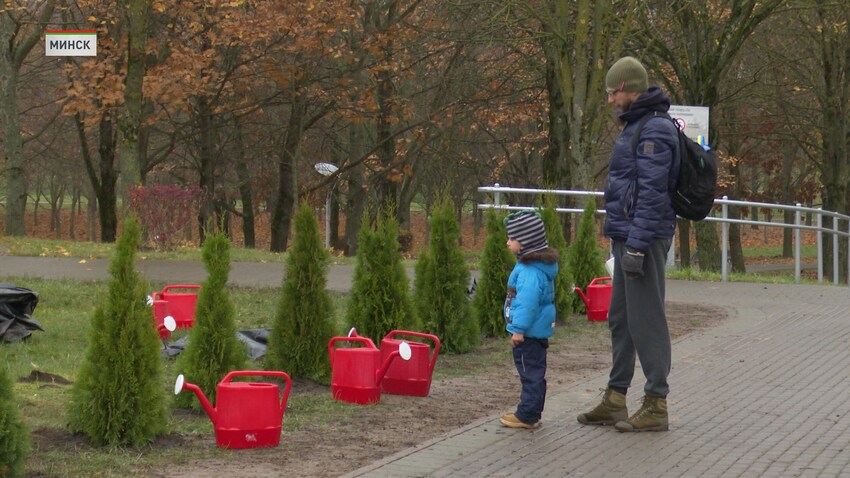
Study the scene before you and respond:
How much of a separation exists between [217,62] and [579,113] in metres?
11.1

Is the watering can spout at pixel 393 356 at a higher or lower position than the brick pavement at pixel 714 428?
higher

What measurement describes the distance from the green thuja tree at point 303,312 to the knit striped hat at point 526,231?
5.93 ft

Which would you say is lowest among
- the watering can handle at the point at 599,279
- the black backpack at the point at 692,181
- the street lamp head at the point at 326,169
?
the watering can handle at the point at 599,279

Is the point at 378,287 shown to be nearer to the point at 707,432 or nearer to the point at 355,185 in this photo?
the point at 707,432

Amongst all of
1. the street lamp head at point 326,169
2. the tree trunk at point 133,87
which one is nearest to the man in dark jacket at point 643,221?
the tree trunk at point 133,87

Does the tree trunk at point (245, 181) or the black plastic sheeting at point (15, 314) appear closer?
the black plastic sheeting at point (15, 314)

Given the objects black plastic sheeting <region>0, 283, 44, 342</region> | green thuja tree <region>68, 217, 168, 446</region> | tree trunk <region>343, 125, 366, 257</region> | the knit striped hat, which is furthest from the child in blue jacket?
tree trunk <region>343, 125, 366, 257</region>

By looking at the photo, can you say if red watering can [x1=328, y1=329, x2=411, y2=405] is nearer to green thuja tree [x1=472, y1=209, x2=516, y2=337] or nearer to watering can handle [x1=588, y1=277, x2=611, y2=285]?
green thuja tree [x1=472, y1=209, x2=516, y2=337]

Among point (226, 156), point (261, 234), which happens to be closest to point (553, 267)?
point (226, 156)

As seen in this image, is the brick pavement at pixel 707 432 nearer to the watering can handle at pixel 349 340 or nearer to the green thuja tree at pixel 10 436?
the watering can handle at pixel 349 340

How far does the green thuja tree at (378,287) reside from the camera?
9.27 metres

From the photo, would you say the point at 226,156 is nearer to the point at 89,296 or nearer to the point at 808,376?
the point at 89,296

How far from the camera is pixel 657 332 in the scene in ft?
22.8

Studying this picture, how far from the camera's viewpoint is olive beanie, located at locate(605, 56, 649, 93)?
693cm
